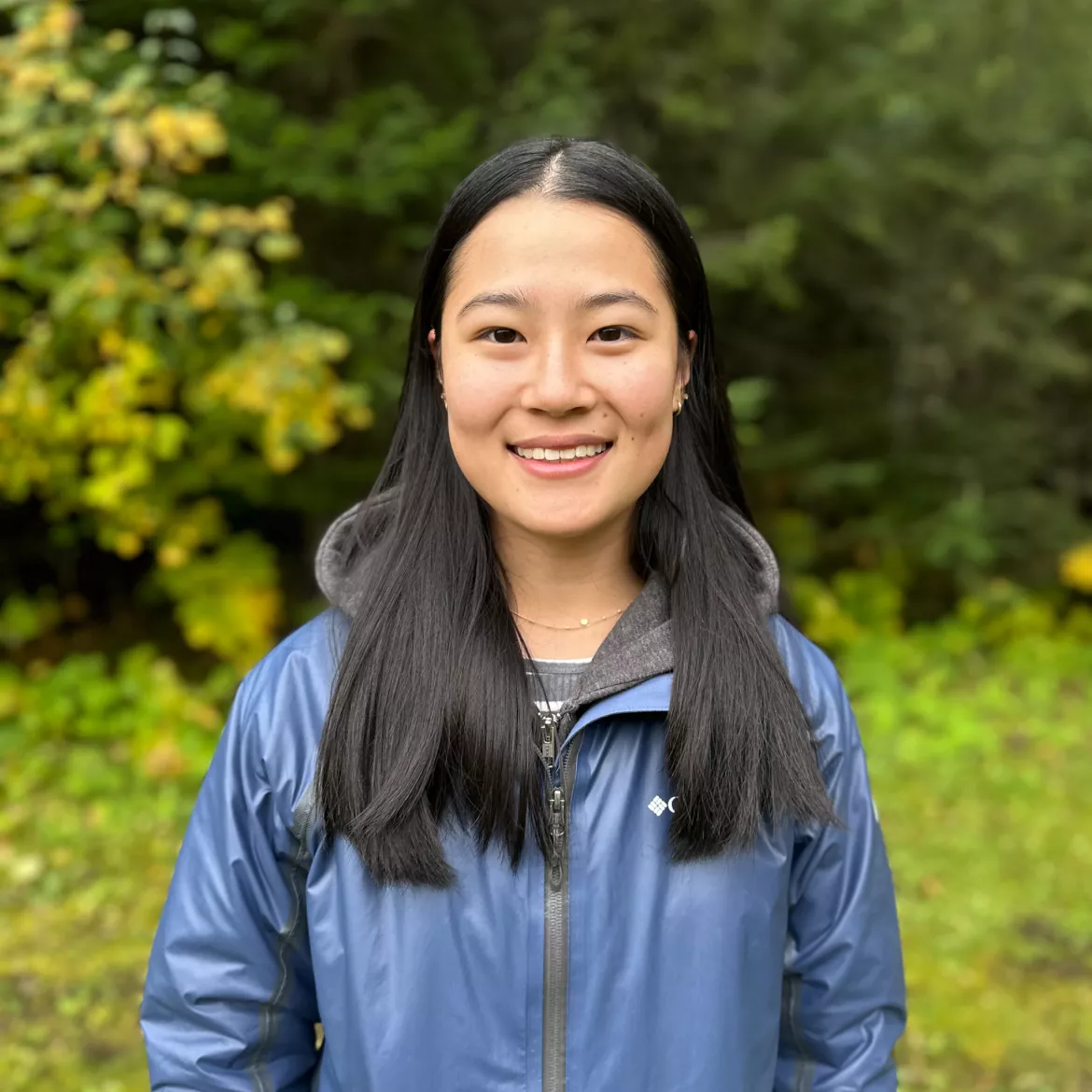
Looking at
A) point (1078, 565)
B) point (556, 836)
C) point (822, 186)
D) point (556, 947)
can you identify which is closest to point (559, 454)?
point (556, 836)

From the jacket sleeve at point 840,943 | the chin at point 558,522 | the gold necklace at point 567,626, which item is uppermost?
the chin at point 558,522

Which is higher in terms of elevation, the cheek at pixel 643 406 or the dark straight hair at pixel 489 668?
the cheek at pixel 643 406

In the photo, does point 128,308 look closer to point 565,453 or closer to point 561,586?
point 561,586

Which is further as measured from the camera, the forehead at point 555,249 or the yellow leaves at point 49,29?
the yellow leaves at point 49,29

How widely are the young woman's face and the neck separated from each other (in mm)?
144

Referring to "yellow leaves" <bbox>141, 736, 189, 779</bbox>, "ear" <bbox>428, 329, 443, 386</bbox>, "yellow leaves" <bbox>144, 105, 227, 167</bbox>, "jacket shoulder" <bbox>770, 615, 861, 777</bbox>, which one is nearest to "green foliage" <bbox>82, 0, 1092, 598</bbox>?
"yellow leaves" <bbox>144, 105, 227, 167</bbox>

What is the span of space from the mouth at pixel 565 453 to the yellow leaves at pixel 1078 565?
601 centimetres

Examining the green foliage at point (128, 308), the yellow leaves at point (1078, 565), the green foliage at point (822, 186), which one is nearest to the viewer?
the green foliage at point (128, 308)

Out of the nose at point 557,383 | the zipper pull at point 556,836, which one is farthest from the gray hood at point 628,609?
the nose at point 557,383

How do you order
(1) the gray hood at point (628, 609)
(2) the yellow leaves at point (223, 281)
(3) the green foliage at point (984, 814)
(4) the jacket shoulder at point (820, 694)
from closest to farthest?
(1) the gray hood at point (628, 609) → (4) the jacket shoulder at point (820, 694) → (3) the green foliage at point (984, 814) → (2) the yellow leaves at point (223, 281)

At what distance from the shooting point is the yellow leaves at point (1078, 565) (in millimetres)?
6691

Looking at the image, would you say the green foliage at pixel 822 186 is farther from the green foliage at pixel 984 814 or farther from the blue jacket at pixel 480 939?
the blue jacket at pixel 480 939

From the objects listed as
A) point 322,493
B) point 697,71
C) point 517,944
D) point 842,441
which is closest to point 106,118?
point 322,493

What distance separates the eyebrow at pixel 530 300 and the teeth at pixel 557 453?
17cm
